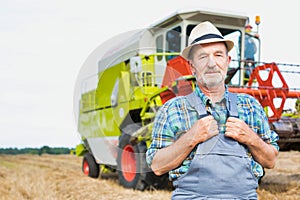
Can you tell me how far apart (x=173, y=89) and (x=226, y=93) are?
12.3ft

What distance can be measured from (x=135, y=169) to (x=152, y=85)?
1.31 m

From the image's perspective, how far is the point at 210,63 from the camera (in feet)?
5.71

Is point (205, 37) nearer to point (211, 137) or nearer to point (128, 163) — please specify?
point (211, 137)

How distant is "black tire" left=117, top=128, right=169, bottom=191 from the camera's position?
253 inches

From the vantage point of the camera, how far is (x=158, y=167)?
5.92 feet

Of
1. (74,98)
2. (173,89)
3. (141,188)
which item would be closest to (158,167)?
(74,98)

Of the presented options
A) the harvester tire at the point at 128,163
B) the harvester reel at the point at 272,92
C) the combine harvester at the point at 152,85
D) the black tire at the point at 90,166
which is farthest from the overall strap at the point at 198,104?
the black tire at the point at 90,166

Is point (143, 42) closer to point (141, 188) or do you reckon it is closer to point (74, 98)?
point (141, 188)

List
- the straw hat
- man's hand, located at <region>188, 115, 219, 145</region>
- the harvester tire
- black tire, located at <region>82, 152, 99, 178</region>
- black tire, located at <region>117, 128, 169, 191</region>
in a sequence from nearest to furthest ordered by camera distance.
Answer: man's hand, located at <region>188, 115, 219, 145</region> → the straw hat → black tire, located at <region>117, 128, 169, 191</region> → the harvester tire → black tire, located at <region>82, 152, 99, 178</region>

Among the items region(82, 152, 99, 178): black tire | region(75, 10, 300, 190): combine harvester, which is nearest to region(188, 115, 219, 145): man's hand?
region(75, 10, 300, 190): combine harvester

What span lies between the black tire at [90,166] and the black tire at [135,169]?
2407 mm

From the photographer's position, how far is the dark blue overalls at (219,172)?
1711mm

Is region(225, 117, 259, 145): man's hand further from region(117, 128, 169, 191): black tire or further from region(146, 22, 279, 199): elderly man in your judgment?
region(117, 128, 169, 191): black tire

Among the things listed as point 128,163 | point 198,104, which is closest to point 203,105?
point 198,104
